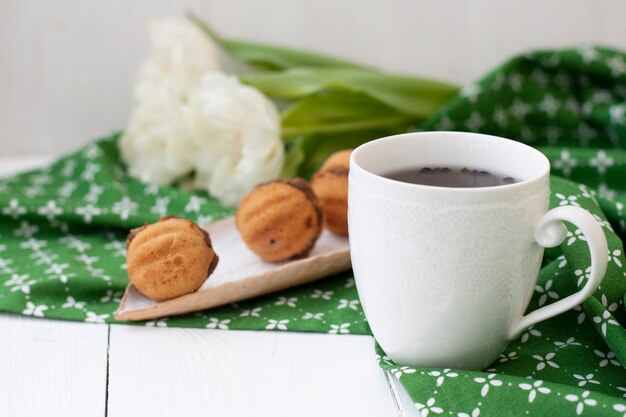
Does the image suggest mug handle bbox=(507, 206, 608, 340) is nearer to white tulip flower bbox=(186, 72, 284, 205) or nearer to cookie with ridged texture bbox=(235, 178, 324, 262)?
cookie with ridged texture bbox=(235, 178, 324, 262)

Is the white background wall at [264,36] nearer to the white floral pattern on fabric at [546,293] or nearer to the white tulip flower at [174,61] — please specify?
the white tulip flower at [174,61]

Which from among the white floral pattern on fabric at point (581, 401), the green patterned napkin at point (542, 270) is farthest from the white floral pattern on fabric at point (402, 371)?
the white floral pattern on fabric at point (581, 401)

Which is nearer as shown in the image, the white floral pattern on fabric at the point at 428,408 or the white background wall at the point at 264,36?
the white floral pattern on fabric at the point at 428,408

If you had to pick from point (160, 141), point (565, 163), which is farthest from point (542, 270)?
point (160, 141)

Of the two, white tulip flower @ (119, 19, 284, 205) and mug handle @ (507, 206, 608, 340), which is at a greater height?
mug handle @ (507, 206, 608, 340)

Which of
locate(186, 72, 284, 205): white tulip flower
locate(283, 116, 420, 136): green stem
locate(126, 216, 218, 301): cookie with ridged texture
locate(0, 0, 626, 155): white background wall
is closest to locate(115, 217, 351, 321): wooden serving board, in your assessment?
locate(126, 216, 218, 301): cookie with ridged texture

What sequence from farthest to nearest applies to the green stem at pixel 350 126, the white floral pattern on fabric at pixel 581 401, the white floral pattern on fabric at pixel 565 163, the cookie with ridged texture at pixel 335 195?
the green stem at pixel 350 126
the white floral pattern on fabric at pixel 565 163
the cookie with ridged texture at pixel 335 195
the white floral pattern on fabric at pixel 581 401

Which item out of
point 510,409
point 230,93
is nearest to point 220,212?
point 230,93
